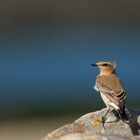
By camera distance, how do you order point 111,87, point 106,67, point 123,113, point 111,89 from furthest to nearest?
point 106,67 < point 111,87 < point 111,89 < point 123,113

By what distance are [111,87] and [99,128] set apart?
2198 mm

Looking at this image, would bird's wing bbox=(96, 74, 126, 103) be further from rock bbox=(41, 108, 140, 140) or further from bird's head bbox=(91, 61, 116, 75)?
rock bbox=(41, 108, 140, 140)

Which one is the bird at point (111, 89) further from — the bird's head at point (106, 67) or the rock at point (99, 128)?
the rock at point (99, 128)

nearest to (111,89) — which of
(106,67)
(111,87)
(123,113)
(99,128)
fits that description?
(111,87)

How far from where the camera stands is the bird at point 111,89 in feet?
56.5

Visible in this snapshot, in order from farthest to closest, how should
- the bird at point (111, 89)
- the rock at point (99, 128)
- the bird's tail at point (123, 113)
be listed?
the bird at point (111, 89) < the bird's tail at point (123, 113) < the rock at point (99, 128)

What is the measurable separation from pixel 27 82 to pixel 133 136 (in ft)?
75.7

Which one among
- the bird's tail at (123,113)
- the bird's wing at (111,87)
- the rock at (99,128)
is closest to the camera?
the rock at (99,128)

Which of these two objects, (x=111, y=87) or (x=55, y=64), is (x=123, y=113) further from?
(x=55, y=64)

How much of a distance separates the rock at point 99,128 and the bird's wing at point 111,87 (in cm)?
73

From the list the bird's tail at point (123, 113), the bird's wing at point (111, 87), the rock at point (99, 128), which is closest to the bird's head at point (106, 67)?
the bird's wing at point (111, 87)

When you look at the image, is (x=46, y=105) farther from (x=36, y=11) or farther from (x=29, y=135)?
(x=36, y=11)

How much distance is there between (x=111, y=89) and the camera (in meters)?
18.0

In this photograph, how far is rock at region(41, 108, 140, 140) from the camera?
15083mm
